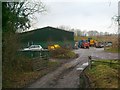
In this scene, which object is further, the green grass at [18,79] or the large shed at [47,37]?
the large shed at [47,37]

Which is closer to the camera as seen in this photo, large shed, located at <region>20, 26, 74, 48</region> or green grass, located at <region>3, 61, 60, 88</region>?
green grass, located at <region>3, 61, 60, 88</region>

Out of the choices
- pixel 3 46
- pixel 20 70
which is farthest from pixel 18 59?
pixel 3 46

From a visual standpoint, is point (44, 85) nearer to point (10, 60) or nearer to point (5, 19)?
point (10, 60)

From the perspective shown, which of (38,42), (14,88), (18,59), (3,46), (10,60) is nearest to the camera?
(14,88)

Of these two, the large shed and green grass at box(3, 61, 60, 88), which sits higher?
the large shed

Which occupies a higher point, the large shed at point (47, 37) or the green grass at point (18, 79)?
the large shed at point (47, 37)

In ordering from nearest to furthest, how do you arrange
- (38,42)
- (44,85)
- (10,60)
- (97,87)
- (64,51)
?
(97,87) → (44,85) → (10,60) → (64,51) → (38,42)

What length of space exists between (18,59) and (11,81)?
14.1ft

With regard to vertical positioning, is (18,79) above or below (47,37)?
below

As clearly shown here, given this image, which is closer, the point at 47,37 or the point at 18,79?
the point at 18,79

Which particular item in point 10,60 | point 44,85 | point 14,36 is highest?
point 14,36

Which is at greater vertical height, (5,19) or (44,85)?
(5,19)

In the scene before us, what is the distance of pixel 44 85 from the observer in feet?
63.5

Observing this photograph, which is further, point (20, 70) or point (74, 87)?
point (20, 70)
